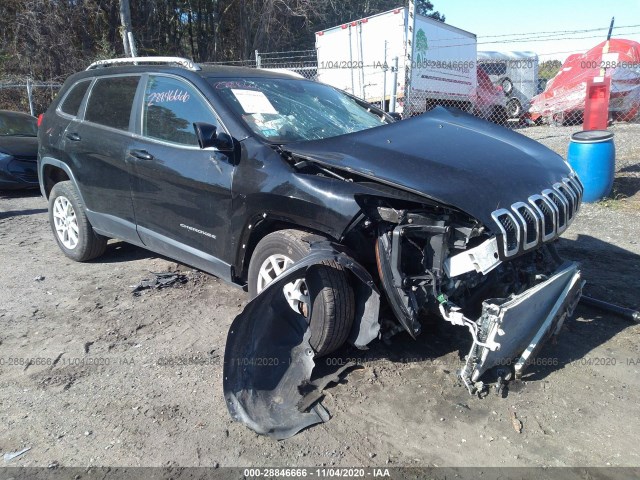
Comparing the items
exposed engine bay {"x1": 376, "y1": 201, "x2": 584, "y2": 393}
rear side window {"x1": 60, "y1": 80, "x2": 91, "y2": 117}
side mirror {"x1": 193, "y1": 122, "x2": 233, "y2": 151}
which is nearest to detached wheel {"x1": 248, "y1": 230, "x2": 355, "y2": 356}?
exposed engine bay {"x1": 376, "y1": 201, "x2": 584, "y2": 393}

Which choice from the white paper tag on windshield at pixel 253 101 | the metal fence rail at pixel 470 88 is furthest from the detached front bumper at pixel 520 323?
the metal fence rail at pixel 470 88

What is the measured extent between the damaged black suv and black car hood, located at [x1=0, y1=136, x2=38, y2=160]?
17.2 feet

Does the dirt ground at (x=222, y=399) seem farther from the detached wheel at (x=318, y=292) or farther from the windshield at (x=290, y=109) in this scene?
the windshield at (x=290, y=109)

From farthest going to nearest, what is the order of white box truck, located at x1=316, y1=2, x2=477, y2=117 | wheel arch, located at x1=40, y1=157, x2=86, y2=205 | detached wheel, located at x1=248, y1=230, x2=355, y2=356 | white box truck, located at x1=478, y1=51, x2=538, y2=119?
white box truck, located at x1=478, y1=51, x2=538, y2=119
white box truck, located at x1=316, y1=2, x2=477, y2=117
wheel arch, located at x1=40, y1=157, x2=86, y2=205
detached wheel, located at x1=248, y1=230, x2=355, y2=356

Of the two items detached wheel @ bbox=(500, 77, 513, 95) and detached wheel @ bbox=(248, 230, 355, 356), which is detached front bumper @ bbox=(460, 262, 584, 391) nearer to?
detached wheel @ bbox=(248, 230, 355, 356)

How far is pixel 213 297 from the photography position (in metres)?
4.44

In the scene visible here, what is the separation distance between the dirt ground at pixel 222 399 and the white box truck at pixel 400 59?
31.8ft

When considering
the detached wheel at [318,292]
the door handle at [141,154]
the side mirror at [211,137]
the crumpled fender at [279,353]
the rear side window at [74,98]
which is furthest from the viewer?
the rear side window at [74,98]

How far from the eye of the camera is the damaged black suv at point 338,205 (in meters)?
2.88

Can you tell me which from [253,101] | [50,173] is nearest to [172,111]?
[253,101]

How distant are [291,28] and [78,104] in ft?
68.1

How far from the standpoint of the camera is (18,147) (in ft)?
29.1

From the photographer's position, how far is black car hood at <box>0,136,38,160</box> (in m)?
8.75

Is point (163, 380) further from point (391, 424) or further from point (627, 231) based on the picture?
point (627, 231)
